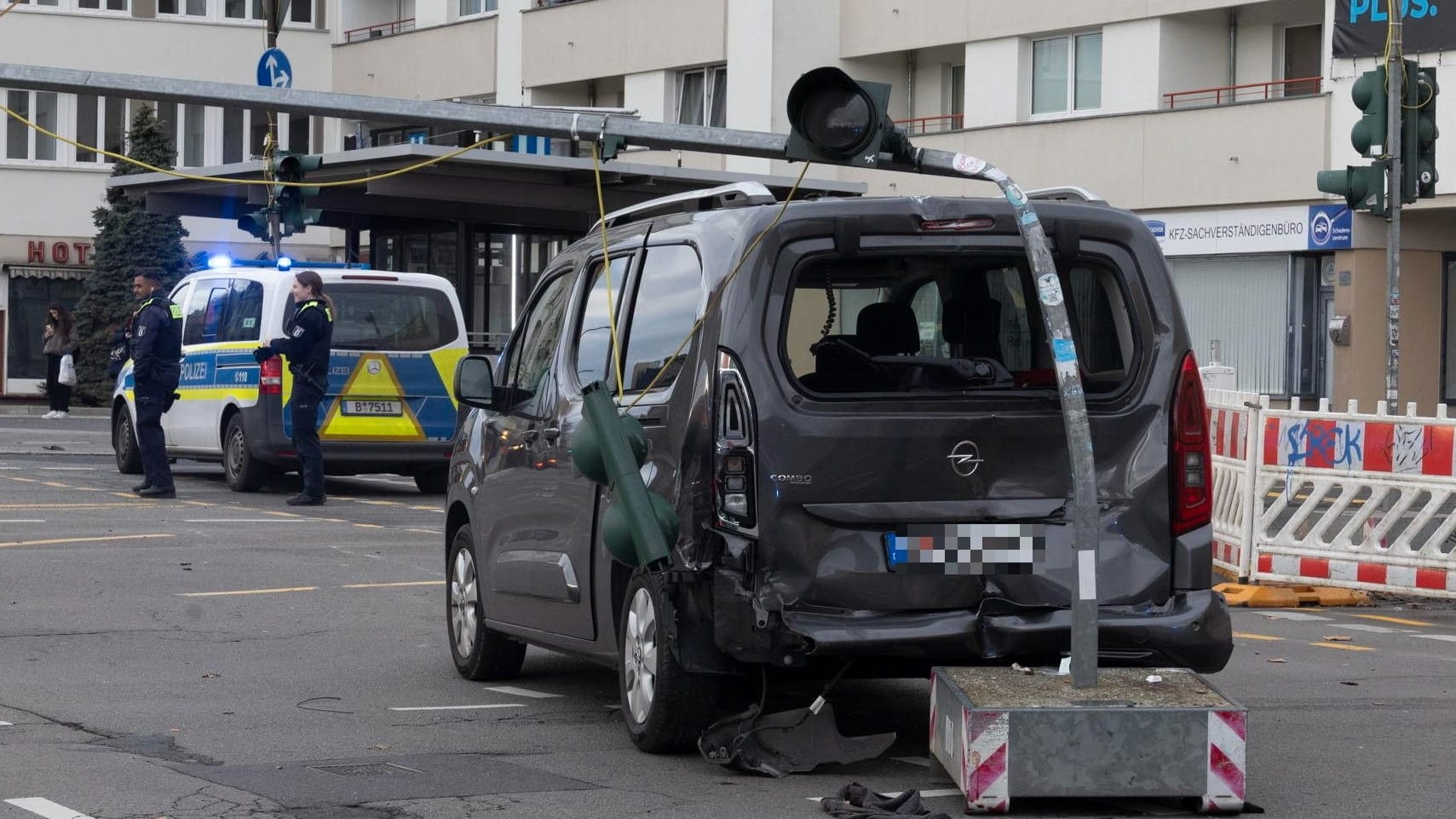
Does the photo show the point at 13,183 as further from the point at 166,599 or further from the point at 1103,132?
the point at 166,599

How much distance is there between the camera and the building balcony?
41969 mm

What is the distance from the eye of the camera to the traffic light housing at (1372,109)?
19.0 m

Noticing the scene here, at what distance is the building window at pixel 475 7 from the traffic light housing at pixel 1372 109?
31650mm

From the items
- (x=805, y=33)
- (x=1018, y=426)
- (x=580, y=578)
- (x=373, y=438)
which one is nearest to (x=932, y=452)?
(x=1018, y=426)

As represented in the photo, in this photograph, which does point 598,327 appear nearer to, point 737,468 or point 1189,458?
point 737,468

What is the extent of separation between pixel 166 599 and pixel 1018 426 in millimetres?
6759

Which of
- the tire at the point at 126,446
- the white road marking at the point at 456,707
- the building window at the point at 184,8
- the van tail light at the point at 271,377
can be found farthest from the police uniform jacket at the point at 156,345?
the building window at the point at 184,8

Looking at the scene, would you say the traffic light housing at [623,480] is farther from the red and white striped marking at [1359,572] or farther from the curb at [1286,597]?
the red and white striped marking at [1359,572]

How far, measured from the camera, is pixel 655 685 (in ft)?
24.7

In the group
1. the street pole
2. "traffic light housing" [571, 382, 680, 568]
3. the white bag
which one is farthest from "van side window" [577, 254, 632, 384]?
the white bag

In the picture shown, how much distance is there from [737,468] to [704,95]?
118 ft

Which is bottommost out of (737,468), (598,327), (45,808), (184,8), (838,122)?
(45,808)

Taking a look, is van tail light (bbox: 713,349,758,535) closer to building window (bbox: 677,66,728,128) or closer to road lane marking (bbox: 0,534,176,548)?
road lane marking (bbox: 0,534,176,548)

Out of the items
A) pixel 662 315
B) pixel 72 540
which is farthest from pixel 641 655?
pixel 72 540
